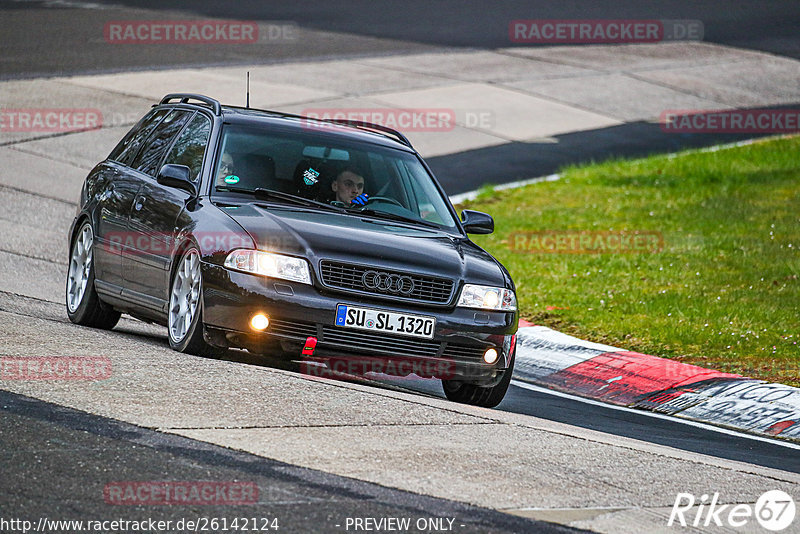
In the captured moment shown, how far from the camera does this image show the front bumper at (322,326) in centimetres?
765

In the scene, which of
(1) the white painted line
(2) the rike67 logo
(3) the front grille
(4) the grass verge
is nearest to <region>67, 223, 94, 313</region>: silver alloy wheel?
(3) the front grille

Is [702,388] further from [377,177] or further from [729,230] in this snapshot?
[729,230]

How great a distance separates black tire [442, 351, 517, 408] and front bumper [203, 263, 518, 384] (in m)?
0.52

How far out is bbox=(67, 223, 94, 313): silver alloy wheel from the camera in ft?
31.9

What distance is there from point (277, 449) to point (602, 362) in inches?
192

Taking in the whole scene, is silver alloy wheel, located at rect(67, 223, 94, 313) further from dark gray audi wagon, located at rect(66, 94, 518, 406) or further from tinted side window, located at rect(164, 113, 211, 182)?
tinted side window, located at rect(164, 113, 211, 182)

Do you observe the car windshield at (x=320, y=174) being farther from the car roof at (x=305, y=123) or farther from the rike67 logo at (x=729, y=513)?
the rike67 logo at (x=729, y=513)

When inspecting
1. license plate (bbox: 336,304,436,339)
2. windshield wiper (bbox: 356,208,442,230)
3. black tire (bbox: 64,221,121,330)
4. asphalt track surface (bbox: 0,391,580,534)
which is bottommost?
black tire (bbox: 64,221,121,330)

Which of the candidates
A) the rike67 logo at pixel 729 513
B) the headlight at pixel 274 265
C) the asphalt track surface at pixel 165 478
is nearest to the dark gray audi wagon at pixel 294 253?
the headlight at pixel 274 265

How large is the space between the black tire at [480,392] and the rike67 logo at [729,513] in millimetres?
2507

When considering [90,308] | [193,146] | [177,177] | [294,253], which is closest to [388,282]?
[294,253]

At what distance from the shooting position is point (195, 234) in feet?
26.7

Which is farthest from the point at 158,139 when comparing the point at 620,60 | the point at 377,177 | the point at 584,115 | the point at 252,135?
the point at 620,60

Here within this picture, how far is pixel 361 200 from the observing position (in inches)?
349
